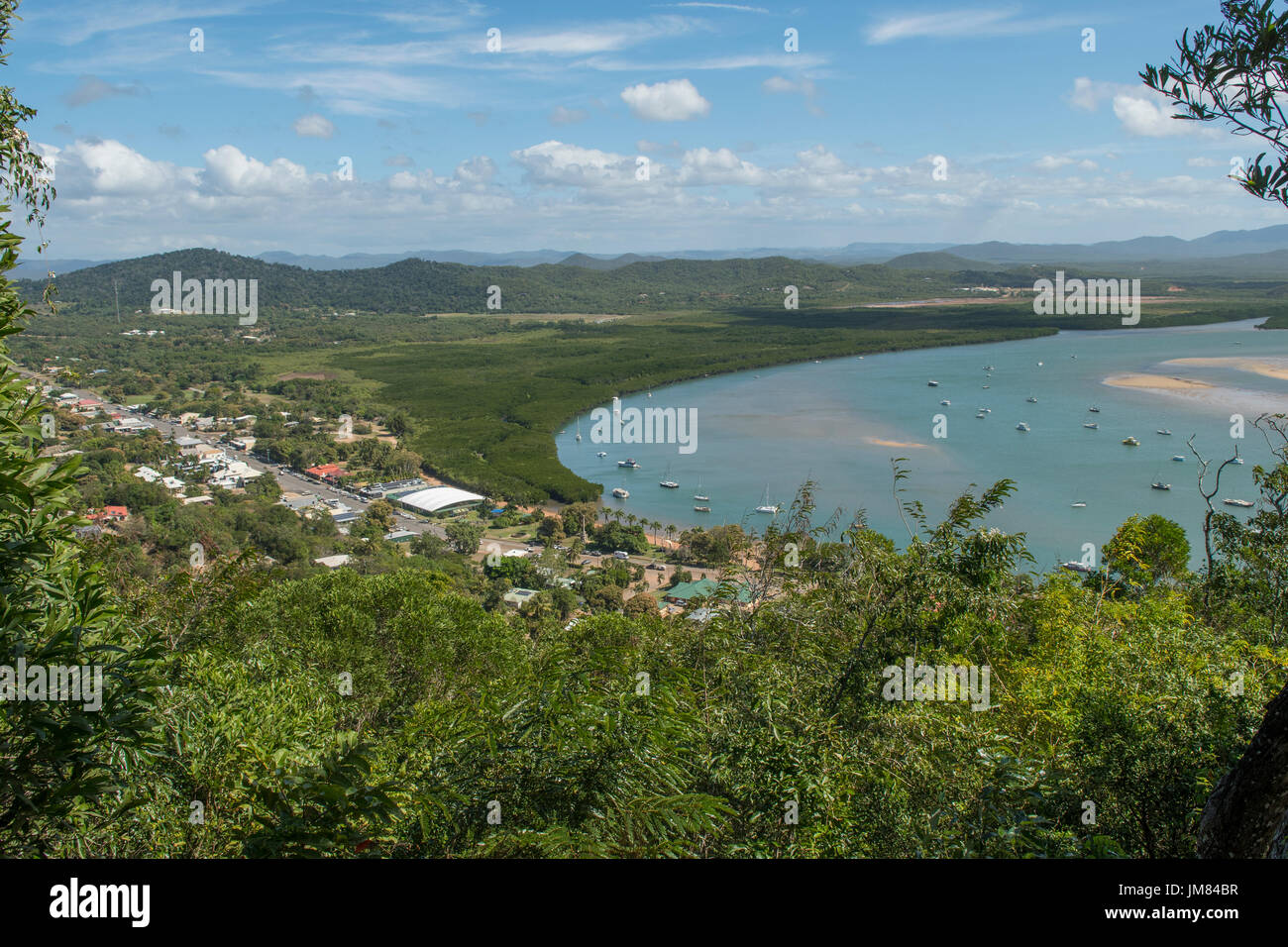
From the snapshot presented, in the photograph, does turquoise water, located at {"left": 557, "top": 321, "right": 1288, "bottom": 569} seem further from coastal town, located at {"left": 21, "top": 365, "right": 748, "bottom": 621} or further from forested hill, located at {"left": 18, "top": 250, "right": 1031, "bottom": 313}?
forested hill, located at {"left": 18, "top": 250, "right": 1031, "bottom": 313}

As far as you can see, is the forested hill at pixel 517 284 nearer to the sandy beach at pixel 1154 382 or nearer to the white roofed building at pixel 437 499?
the sandy beach at pixel 1154 382

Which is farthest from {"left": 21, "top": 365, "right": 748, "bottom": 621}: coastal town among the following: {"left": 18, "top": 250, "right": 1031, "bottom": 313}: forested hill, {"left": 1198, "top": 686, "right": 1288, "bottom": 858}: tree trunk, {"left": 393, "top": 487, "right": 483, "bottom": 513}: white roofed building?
{"left": 18, "top": 250, "right": 1031, "bottom": 313}: forested hill

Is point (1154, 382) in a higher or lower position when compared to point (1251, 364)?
lower

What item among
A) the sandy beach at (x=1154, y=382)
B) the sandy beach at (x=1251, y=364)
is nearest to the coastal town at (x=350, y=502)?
the sandy beach at (x=1154, y=382)

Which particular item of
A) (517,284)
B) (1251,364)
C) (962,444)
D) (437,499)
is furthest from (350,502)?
(517,284)

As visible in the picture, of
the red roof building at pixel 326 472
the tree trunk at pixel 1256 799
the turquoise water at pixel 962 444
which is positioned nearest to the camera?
the tree trunk at pixel 1256 799

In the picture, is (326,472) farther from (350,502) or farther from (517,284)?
(517,284)
